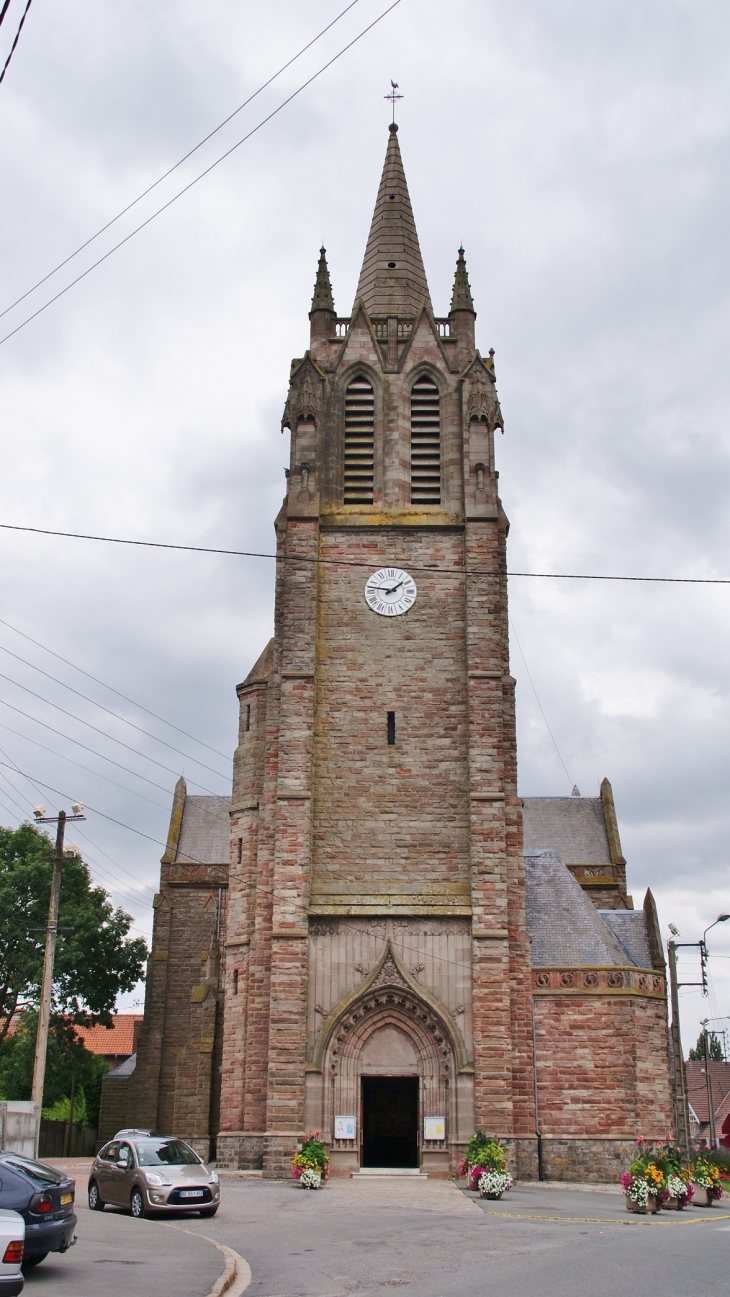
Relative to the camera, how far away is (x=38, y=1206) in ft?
39.7

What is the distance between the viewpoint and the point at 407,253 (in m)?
36.9

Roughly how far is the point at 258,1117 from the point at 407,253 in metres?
25.7

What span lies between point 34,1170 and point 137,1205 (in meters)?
6.20

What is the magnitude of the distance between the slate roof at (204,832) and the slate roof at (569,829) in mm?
11906

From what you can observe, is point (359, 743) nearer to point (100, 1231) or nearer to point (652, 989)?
point (652, 989)

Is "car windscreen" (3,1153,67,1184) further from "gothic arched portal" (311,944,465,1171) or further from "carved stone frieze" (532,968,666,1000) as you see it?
"carved stone frieze" (532,968,666,1000)

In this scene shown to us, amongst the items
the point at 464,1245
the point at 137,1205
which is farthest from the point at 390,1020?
the point at 464,1245

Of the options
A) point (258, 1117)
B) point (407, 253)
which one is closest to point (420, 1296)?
point (258, 1117)

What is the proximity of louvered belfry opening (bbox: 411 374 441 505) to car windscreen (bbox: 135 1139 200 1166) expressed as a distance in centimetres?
1845

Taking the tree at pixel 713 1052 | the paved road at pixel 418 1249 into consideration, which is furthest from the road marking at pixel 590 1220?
the tree at pixel 713 1052

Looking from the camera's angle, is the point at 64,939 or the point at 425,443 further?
the point at 64,939

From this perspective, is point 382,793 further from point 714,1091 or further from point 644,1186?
point 714,1091

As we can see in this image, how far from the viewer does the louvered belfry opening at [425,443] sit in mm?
32438

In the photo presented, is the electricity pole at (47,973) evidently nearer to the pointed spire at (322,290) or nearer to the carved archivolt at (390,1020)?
the carved archivolt at (390,1020)
